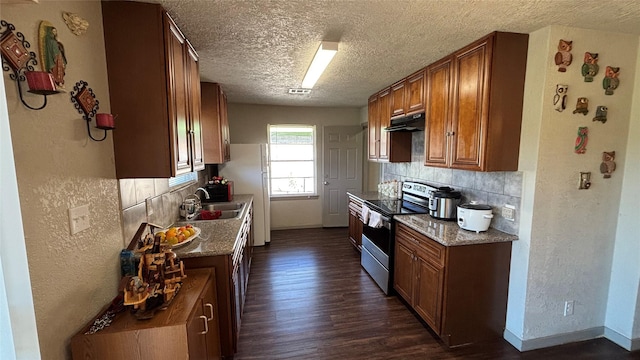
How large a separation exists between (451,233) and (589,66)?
153cm

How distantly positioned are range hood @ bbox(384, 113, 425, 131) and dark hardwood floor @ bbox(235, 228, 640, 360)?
1850 mm

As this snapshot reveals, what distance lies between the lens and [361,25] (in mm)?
1772

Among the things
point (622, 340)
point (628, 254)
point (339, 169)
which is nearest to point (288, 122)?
point (339, 169)

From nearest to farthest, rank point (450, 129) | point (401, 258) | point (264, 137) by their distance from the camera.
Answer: point (450, 129)
point (401, 258)
point (264, 137)

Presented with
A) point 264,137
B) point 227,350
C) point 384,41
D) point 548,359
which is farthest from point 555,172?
point 264,137

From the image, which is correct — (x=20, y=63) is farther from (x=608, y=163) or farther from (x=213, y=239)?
(x=608, y=163)

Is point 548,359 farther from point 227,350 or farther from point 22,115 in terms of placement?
point 22,115

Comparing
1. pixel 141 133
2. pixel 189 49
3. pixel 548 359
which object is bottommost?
pixel 548 359

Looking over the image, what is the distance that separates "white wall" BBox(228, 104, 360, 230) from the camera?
4898 millimetres

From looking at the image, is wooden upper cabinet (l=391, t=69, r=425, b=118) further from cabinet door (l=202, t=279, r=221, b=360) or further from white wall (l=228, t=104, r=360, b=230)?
cabinet door (l=202, t=279, r=221, b=360)

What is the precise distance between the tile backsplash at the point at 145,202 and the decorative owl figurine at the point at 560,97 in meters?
2.93

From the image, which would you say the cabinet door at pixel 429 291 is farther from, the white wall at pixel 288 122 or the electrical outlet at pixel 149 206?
the white wall at pixel 288 122

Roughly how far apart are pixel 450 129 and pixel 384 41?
96cm

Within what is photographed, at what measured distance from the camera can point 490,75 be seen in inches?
77.1
